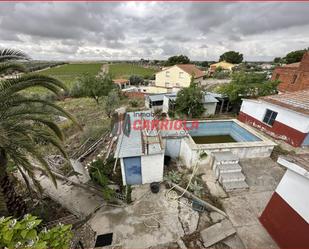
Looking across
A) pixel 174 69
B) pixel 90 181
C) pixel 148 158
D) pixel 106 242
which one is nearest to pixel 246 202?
pixel 148 158

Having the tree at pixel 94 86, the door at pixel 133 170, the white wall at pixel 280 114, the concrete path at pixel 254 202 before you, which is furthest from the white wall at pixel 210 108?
the tree at pixel 94 86

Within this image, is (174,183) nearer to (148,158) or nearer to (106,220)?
(148,158)

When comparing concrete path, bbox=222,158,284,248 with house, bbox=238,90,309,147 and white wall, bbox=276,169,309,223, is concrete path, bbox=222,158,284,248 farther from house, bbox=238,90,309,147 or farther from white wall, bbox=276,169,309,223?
house, bbox=238,90,309,147

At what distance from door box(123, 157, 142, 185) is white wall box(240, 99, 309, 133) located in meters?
12.0

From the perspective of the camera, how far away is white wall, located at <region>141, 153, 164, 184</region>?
877 cm

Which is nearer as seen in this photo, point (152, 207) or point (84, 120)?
point (152, 207)

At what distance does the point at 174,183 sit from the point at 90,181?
16.1 ft

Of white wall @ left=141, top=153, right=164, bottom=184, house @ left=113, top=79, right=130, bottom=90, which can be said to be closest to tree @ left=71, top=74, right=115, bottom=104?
house @ left=113, top=79, right=130, bottom=90

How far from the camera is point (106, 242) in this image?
259 inches

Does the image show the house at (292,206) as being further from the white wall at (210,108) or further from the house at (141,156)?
the white wall at (210,108)

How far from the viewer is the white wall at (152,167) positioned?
8.77m

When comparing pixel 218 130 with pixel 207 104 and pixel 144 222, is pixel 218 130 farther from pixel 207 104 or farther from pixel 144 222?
pixel 144 222

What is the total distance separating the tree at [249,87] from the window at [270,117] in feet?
14.6

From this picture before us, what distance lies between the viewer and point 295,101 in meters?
12.5
